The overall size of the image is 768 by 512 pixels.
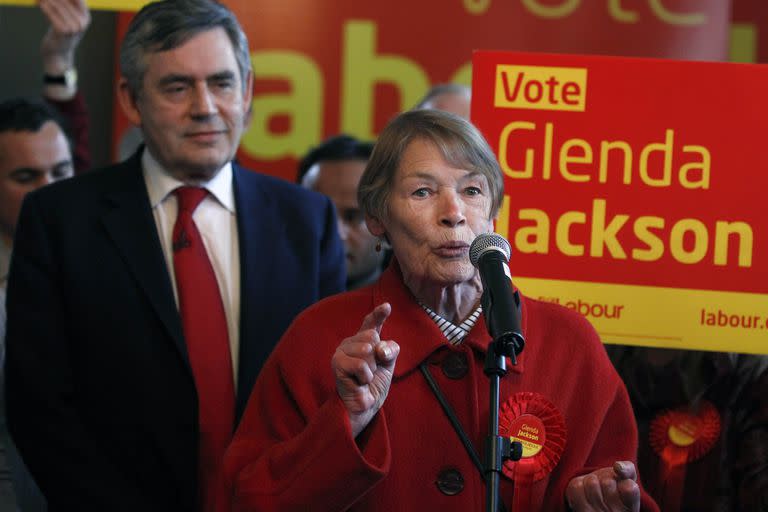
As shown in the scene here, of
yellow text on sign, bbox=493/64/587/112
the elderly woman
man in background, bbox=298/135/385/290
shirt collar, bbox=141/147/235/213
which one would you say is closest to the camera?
the elderly woman

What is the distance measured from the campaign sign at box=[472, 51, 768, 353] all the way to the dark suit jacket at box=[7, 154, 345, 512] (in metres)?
0.68

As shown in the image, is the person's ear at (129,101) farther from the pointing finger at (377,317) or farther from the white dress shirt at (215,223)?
the pointing finger at (377,317)

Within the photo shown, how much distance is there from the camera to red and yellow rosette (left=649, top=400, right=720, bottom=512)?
9.97 feet

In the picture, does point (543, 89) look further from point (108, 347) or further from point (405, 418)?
point (108, 347)

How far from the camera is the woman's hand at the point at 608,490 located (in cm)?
228

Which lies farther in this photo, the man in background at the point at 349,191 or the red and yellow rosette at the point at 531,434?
the man in background at the point at 349,191

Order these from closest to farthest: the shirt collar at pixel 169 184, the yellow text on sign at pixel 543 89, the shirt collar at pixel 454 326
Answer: the shirt collar at pixel 454 326 → the yellow text on sign at pixel 543 89 → the shirt collar at pixel 169 184

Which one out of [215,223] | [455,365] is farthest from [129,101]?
[455,365]

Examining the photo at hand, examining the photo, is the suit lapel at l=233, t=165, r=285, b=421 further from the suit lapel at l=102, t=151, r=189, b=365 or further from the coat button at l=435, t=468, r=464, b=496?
the coat button at l=435, t=468, r=464, b=496

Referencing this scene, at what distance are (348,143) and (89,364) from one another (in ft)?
6.05

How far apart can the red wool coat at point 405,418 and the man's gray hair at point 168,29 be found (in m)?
0.95

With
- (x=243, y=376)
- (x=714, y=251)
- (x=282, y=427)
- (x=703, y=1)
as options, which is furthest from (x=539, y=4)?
(x=282, y=427)

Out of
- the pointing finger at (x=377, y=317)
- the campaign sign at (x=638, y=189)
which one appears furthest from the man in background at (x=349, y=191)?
the pointing finger at (x=377, y=317)

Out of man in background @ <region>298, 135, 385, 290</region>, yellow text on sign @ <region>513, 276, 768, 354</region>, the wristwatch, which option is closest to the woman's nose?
yellow text on sign @ <region>513, 276, 768, 354</region>
